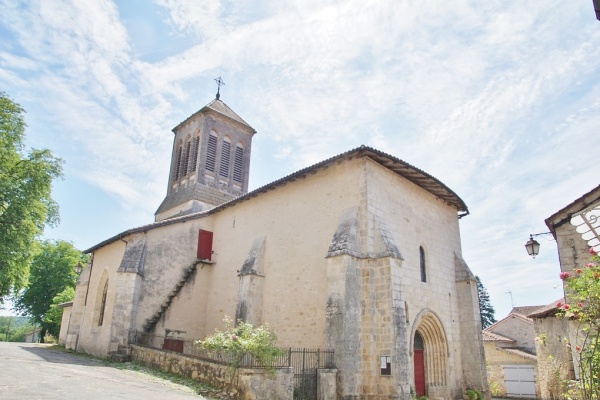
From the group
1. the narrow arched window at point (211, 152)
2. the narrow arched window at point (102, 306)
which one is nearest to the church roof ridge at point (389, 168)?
the narrow arched window at point (102, 306)

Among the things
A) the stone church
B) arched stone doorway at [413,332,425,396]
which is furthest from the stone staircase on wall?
arched stone doorway at [413,332,425,396]

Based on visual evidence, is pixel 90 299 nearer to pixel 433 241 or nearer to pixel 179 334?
pixel 179 334

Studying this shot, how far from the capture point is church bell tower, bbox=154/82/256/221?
24.2m

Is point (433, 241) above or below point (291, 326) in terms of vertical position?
above

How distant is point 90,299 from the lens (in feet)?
65.3

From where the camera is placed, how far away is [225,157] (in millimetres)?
25828

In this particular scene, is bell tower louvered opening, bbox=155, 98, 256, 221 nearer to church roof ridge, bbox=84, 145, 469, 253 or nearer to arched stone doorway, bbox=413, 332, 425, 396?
church roof ridge, bbox=84, 145, 469, 253

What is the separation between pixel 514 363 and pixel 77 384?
78.9 feet

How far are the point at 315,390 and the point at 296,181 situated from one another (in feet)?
25.1

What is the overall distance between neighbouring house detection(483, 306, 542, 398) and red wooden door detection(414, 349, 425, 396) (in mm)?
13026

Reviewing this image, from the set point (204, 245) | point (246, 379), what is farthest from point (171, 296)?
point (246, 379)

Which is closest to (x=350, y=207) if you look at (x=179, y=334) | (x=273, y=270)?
(x=273, y=270)

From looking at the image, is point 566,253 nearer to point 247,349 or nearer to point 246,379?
point 247,349

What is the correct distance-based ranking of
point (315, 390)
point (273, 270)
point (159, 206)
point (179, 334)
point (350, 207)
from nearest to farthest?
point (315, 390)
point (350, 207)
point (273, 270)
point (179, 334)
point (159, 206)
